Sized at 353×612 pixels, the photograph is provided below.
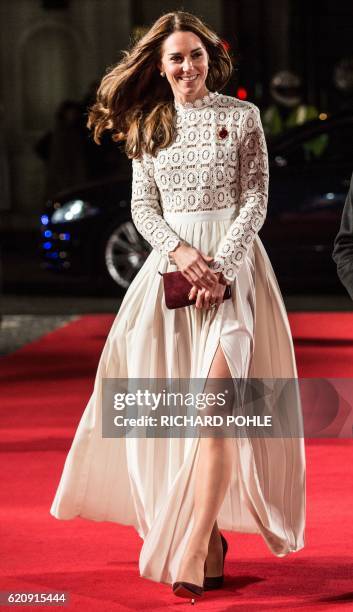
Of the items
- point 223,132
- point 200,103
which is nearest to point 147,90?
point 200,103

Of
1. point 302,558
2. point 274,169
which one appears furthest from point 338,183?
point 302,558

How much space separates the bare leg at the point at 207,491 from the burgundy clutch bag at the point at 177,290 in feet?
0.63

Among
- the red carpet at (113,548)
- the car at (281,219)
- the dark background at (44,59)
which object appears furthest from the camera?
the dark background at (44,59)

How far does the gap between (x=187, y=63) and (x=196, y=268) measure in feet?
2.22

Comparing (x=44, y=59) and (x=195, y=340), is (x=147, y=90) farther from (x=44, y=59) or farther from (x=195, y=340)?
(x=44, y=59)

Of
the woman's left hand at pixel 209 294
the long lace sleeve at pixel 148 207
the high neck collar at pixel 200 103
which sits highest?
the high neck collar at pixel 200 103

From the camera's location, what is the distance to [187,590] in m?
5.17

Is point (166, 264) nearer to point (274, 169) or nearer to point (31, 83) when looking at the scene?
point (274, 169)

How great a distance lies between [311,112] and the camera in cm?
1777

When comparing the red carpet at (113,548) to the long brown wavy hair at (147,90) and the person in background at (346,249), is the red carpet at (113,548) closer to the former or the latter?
the person in background at (346,249)

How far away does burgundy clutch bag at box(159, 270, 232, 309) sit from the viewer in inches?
214

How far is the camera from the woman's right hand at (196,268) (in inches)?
211

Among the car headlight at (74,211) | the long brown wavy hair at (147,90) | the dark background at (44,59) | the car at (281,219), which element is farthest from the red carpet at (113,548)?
the dark background at (44,59)

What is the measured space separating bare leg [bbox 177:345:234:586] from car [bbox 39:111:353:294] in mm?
8824
